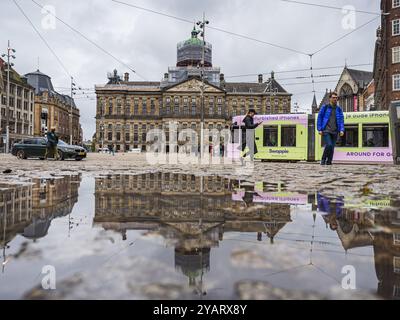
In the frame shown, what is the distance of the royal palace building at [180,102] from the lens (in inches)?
3359

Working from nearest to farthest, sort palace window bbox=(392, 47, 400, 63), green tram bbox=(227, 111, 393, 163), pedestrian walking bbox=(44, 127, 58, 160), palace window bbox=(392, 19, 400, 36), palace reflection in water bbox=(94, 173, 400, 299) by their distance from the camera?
palace reflection in water bbox=(94, 173, 400, 299) < pedestrian walking bbox=(44, 127, 58, 160) < green tram bbox=(227, 111, 393, 163) < palace window bbox=(392, 19, 400, 36) < palace window bbox=(392, 47, 400, 63)

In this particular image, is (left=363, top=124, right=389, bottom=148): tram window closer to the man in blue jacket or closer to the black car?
the man in blue jacket

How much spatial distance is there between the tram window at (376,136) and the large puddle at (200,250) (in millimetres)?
15720

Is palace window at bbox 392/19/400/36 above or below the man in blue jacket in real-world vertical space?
above

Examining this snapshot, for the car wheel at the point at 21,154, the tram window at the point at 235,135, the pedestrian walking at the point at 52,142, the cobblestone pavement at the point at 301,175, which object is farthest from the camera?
the tram window at the point at 235,135

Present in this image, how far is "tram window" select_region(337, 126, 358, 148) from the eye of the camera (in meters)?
17.5

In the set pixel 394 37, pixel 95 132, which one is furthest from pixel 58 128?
pixel 394 37

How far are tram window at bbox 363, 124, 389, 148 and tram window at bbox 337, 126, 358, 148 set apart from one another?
44cm

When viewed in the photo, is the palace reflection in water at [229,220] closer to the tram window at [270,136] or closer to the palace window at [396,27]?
the tram window at [270,136]

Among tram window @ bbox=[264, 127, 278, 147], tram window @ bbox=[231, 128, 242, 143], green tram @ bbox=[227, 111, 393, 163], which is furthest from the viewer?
tram window @ bbox=[231, 128, 242, 143]

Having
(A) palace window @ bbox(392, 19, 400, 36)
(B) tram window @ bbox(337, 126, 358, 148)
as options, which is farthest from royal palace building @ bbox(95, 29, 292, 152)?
(B) tram window @ bbox(337, 126, 358, 148)

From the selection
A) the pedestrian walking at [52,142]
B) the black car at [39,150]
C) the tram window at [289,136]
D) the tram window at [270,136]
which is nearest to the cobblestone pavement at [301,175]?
the pedestrian walking at [52,142]

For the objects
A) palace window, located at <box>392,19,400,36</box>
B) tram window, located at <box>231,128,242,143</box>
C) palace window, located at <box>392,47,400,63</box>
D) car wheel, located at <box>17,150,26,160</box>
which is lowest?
car wheel, located at <box>17,150,26,160</box>

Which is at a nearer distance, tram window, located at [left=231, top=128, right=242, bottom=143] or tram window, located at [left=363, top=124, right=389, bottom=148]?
tram window, located at [left=363, top=124, right=389, bottom=148]
